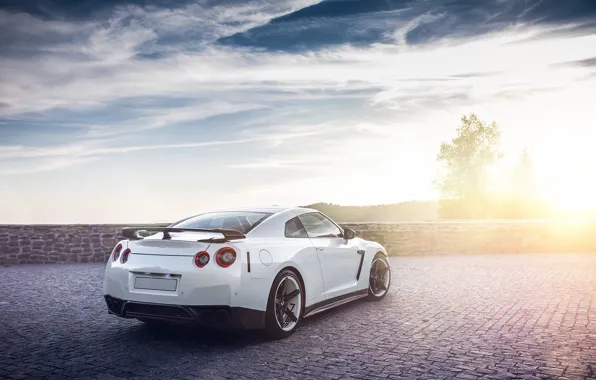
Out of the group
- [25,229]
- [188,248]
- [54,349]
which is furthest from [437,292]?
[25,229]

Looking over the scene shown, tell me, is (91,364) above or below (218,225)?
below

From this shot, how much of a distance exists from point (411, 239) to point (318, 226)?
1200 cm

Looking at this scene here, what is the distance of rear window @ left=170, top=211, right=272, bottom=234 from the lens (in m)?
6.81

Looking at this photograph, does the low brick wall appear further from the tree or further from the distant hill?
the tree

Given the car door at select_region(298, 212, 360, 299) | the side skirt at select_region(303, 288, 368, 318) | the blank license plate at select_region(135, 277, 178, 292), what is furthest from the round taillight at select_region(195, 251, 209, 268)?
the car door at select_region(298, 212, 360, 299)

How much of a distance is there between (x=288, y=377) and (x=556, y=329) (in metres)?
3.75

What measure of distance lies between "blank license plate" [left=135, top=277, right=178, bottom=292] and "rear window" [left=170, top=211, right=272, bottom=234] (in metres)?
1.00

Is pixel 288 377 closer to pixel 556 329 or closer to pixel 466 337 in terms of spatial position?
pixel 466 337

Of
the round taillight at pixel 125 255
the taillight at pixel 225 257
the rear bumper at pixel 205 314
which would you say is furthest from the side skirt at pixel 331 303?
the round taillight at pixel 125 255

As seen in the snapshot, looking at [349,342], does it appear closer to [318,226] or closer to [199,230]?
[318,226]

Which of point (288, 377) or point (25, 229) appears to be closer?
point (288, 377)

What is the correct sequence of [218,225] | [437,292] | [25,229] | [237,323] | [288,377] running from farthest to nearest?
[25,229] < [437,292] < [218,225] < [237,323] < [288,377]

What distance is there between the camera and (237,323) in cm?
596

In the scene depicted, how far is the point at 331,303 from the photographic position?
764 centimetres
